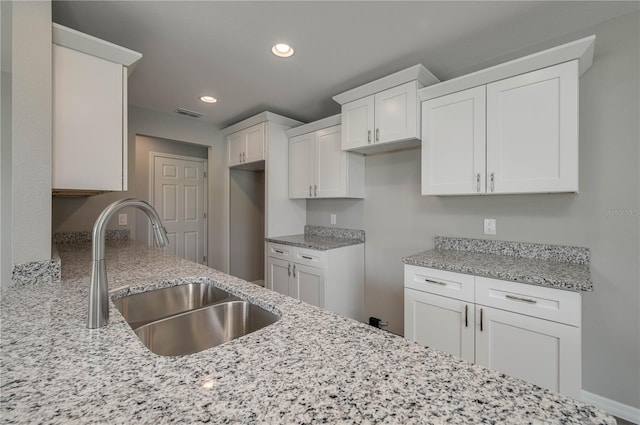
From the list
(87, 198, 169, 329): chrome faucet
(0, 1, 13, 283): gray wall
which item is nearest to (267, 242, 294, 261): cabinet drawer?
(0, 1, 13, 283): gray wall

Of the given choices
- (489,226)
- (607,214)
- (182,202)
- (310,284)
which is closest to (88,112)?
(310,284)

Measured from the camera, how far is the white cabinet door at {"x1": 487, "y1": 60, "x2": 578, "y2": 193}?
1561 millimetres

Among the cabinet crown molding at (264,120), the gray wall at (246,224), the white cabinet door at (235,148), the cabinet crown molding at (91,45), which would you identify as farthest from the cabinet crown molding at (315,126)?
the cabinet crown molding at (91,45)

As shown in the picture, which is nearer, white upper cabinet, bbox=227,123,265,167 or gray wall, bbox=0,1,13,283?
gray wall, bbox=0,1,13,283

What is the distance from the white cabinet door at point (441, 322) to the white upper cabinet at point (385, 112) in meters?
1.23

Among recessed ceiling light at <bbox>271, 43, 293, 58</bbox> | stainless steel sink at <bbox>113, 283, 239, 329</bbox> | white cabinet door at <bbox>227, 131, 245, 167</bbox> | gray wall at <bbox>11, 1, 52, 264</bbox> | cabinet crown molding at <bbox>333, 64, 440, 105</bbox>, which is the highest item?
recessed ceiling light at <bbox>271, 43, 293, 58</bbox>

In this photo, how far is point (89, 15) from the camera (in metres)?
1.63

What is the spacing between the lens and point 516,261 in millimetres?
1838

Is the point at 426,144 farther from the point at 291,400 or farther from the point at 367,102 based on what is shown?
the point at 291,400

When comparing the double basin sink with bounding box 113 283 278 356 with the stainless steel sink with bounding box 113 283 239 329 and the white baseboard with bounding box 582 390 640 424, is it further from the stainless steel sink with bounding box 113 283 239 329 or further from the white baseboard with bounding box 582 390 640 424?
the white baseboard with bounding box 582 390 640 424

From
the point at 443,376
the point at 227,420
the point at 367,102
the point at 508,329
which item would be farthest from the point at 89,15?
the point at 508,329

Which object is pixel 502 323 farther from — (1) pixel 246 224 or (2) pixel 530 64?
(1) pixel 246 224

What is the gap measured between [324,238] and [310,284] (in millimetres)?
663

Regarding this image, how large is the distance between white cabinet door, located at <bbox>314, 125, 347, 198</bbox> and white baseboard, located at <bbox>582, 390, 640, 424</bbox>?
2247mm
